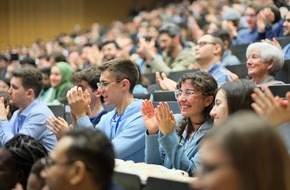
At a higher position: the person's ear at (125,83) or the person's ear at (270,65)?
the person's ear at (270,65)

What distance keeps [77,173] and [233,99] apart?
0.83 metres

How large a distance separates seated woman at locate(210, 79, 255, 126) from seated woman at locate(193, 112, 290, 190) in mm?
1011

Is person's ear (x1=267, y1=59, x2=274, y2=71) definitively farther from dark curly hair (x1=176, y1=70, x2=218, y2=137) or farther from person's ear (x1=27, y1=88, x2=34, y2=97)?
person's ear (x1=27, y1=88, x2=34, y2=97)

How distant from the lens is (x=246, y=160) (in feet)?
3.22

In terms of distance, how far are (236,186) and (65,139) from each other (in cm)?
57

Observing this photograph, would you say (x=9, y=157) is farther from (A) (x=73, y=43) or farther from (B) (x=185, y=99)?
(A) (x=73, y=43)

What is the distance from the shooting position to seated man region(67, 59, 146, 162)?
2697mm

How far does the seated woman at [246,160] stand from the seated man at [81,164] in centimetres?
43

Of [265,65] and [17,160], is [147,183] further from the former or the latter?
[265,65]

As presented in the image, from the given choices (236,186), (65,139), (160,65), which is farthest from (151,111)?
(160,65)

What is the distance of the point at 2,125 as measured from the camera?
3043 millimetres

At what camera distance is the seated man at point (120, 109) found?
2.70 metres

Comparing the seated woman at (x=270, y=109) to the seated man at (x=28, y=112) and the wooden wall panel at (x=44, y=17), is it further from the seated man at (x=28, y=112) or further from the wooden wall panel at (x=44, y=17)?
the wooden wall panel at (x=44, y=17)

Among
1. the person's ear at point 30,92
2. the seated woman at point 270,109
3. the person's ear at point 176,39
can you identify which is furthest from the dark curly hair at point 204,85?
the person's ear at point 176,39
